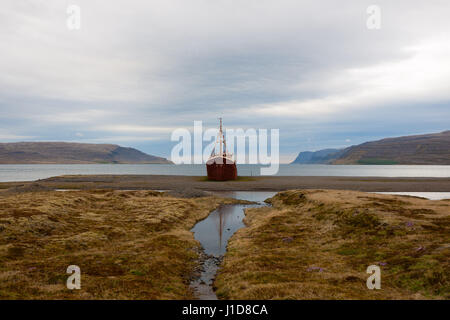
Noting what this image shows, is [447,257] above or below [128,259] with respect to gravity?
above

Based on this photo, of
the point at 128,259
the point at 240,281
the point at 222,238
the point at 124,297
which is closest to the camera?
the point at 124,297

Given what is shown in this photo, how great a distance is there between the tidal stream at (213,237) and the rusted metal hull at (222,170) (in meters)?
61.9

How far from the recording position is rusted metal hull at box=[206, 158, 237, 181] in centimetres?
13375

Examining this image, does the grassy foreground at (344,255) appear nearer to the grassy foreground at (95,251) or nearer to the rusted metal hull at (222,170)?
the grassy foreground at (95,251)

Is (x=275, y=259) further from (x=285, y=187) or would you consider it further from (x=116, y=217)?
(x=285, y=187)

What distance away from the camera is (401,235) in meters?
30.3

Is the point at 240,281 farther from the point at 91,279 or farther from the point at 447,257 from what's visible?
the point at 447,257

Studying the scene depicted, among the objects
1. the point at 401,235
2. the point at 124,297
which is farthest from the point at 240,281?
the point at 401,235

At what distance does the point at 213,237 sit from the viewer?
4134 centimetres

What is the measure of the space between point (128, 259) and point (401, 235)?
2650cm

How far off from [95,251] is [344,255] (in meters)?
24.0

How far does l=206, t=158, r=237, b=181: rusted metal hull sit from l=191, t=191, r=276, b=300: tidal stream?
61.9m
